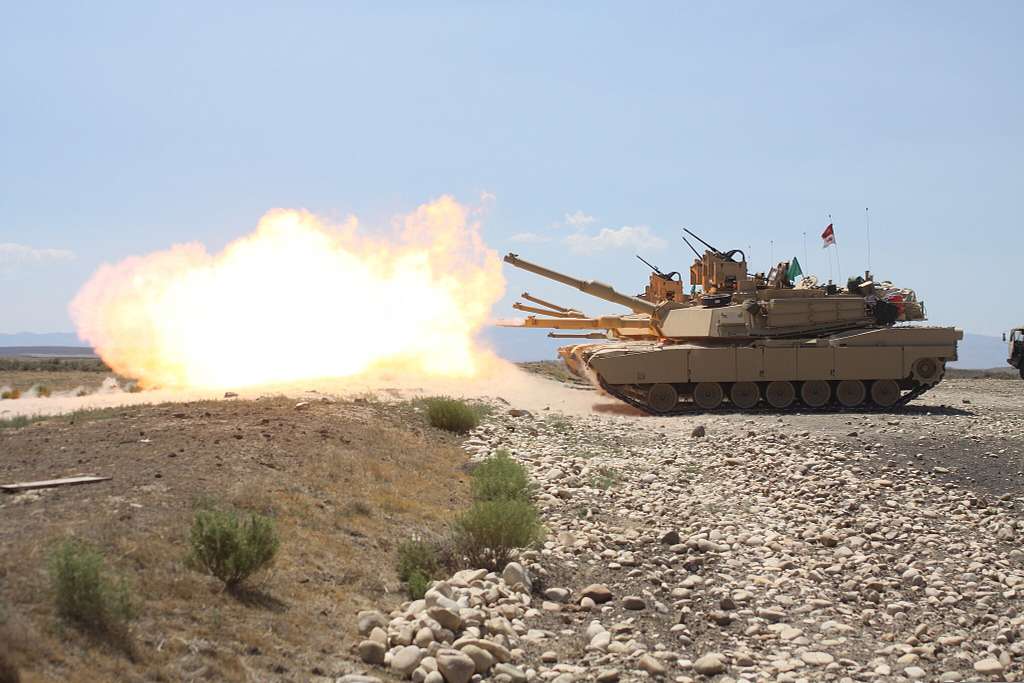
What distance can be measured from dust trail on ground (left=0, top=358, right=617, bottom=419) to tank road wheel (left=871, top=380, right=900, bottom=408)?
705 centimetres

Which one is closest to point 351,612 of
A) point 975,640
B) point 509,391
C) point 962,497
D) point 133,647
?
point 133,647

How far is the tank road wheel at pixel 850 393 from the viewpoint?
1022 inches

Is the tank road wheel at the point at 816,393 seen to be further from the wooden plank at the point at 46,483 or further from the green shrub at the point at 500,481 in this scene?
the wooden plank at the point at 46,483

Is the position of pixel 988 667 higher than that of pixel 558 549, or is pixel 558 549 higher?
pixel 558 549

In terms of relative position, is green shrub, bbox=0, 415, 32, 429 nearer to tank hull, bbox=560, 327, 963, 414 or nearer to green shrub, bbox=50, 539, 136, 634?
green shrub, bbox=50, 539, 136, 634

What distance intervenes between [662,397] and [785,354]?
333cm

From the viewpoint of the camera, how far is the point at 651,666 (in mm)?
8320

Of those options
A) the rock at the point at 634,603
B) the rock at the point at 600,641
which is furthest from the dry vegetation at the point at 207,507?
the rock at the point at 634,603

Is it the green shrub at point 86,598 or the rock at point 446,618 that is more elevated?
the green shrub at point 86,598

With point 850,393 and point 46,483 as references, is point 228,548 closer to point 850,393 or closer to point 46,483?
point 46,483

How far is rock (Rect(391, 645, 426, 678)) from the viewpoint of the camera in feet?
25.5

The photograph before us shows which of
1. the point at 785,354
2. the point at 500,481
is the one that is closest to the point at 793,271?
the point at 785,354

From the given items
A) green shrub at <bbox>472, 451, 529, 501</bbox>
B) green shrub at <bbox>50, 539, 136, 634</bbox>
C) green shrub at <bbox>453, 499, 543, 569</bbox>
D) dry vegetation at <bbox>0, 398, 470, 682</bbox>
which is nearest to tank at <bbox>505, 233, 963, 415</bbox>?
dry vegetation at <bbox>0, 398, 470, 682</bbox>

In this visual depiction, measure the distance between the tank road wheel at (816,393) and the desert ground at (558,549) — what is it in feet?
23.0
